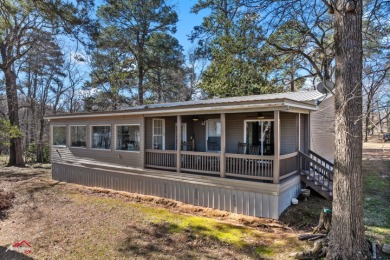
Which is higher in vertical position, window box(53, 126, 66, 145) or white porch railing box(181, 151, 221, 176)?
window box(53, 126, 66, 145)

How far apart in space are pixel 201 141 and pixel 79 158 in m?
5.82

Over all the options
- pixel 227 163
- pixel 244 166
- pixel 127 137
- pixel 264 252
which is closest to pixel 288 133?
pixel 244 166

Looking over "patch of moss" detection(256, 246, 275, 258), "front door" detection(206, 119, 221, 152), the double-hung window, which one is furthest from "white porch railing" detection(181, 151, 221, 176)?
the double-hung window

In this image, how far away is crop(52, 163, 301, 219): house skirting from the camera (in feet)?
22.3

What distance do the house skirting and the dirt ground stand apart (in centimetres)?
27

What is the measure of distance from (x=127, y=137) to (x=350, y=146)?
8219mm

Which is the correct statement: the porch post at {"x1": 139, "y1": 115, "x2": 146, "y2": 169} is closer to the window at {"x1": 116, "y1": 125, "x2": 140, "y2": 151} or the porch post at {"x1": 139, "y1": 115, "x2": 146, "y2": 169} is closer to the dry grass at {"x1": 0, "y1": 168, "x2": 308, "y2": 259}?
the window at {"x1": 116, "y1": 125, "x2": 140, "y2": 151}

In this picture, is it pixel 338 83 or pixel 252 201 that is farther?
pixel 252 201

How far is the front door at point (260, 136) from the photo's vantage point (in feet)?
31.2

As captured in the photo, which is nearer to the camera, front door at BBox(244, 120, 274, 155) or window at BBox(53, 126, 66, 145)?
front door at BBox(244, 120, 274, 155)

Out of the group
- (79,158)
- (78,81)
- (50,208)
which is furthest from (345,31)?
(78,81)

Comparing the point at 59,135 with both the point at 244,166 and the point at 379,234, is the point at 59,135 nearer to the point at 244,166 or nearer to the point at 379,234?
the point at 244,166

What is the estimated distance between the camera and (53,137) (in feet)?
43.4

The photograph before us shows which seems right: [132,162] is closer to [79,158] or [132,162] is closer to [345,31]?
[79,158]
